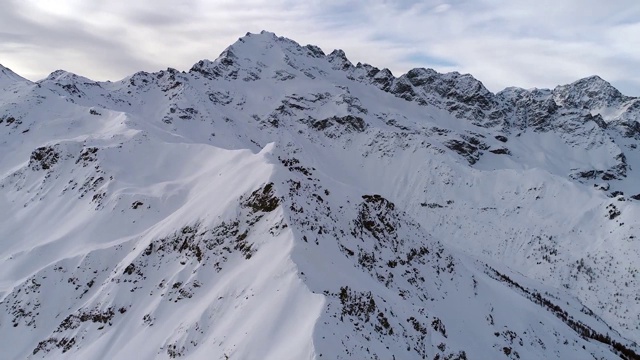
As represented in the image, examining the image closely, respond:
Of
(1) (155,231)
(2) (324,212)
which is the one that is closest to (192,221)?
(1) (155,231)

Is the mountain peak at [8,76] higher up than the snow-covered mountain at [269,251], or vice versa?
the mountain peak at [8,76]

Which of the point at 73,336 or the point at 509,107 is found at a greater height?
the point at 509,107

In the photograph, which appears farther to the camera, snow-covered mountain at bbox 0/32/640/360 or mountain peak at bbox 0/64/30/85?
mountain peak at bbox 0/64/30/85

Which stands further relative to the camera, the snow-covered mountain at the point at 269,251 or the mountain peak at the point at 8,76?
the mountain peak at the point at 8,76

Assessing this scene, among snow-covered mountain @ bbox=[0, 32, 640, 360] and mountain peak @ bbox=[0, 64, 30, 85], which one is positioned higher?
mountain peak @ bbox=[0, 64, 30, 85]

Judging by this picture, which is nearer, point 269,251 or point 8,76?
point 269,251

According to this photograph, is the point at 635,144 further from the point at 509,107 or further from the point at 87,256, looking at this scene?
the point at 87,256

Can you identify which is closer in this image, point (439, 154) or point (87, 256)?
point (87, 256)

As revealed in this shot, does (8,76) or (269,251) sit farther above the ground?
(8,76)
